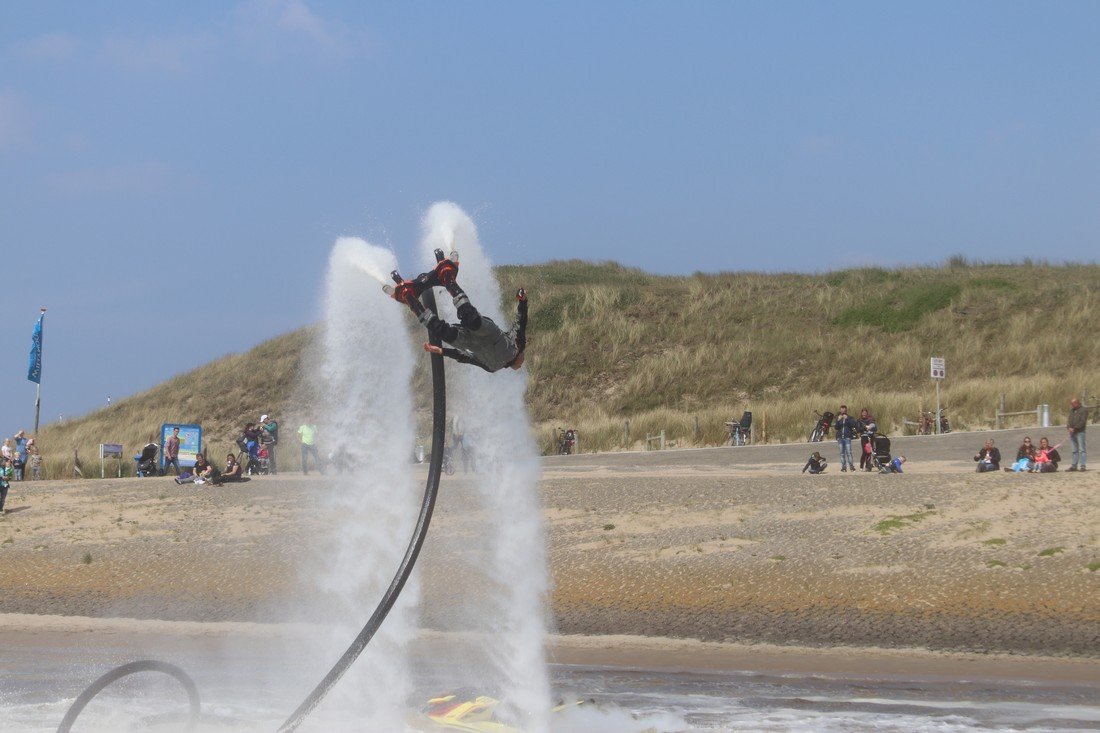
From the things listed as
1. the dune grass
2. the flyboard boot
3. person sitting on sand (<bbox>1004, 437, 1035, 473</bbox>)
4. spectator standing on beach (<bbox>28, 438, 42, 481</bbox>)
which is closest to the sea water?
the flyboard boot

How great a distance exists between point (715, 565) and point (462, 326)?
39.1 feet

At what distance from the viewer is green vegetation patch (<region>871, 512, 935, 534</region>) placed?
21703 mm

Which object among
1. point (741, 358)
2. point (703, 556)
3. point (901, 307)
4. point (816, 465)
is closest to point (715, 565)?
point (703, 556)

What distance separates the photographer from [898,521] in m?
22.0

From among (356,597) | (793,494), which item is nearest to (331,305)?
(356,597)

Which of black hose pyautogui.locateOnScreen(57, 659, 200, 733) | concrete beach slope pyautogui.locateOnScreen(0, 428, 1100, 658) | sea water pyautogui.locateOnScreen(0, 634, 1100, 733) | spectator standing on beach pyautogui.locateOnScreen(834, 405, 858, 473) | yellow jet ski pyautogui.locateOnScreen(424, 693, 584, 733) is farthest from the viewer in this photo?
spectator standing on beach pyautogui.locateOnScreen(834, 405, 858, 473)

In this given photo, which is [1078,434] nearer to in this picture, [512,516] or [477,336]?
[512,516]

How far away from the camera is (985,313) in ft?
197

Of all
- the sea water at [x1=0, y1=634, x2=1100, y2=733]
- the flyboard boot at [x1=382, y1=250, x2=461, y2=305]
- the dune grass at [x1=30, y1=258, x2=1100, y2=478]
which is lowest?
the sea water at [x1=0, y1=634, x2=1100, y2=733]

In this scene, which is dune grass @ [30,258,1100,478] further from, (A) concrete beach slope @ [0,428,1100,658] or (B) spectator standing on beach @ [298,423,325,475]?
(A) concrete beach slope @ [0,428,1100,658]

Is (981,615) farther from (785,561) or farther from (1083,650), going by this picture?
(785,561)

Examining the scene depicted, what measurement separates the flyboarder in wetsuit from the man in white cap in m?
23.5

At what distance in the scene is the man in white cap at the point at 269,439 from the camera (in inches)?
1307

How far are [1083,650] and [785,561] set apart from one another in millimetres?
5296
